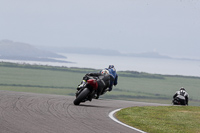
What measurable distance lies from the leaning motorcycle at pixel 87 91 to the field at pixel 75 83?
5482 cm

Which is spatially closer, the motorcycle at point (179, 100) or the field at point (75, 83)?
the motorcycle at point (179, 100)

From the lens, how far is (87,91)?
2112 cm

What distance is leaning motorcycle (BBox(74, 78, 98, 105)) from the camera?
20.9m

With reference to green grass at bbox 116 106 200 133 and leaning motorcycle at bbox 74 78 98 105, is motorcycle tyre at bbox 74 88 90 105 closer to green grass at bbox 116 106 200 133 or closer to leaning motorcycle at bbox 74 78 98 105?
leaning motorcycle at bbox 74 78 98 105

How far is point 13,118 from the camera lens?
14.2 meters

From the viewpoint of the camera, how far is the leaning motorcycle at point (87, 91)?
68.7 ft

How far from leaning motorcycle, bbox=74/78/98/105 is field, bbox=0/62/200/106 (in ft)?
180

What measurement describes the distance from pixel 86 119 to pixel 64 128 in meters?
2.75

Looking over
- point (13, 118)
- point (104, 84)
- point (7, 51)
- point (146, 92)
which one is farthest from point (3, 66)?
point (13, 118)

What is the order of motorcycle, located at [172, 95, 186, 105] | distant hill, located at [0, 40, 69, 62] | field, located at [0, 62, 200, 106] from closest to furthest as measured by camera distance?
motorcycle, located at [172, 95, 186, 105], field, located at [0, 62, 200, 106], distant hill, located at [0, 40, 69, 62]

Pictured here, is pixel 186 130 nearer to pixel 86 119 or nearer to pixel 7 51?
pixel 86 119

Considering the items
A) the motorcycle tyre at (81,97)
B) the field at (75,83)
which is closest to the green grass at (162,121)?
the motorcycle tyre at (81,97)

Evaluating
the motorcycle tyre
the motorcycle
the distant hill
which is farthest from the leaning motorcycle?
the distant hill

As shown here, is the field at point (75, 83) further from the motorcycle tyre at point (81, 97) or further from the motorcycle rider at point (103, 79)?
the motorcycle tyre at point (81, 97)
